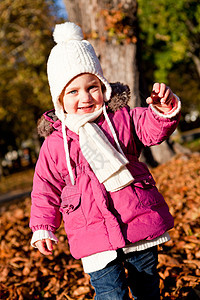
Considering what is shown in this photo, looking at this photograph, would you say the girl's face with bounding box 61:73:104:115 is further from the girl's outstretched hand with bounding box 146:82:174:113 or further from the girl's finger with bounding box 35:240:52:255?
the girl's finger with bounding box 35:240:52:255

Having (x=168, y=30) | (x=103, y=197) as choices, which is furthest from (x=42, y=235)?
(x=168, y=30)

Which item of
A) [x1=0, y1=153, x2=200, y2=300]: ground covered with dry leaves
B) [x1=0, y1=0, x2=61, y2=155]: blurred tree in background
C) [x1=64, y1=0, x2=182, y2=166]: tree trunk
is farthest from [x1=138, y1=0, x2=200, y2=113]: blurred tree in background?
[x1=0, y1=153, x2=200, y2=300]: ground covered with dry leaves

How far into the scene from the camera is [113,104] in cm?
204

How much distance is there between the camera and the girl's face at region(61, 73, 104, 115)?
78.7 inches

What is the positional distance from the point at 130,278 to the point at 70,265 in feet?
4.58

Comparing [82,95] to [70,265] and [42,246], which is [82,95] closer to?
[42,246]

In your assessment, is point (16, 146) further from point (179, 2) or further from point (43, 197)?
point (43, 197)

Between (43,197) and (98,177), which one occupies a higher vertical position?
(98,177)

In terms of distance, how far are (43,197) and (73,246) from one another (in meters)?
0.37

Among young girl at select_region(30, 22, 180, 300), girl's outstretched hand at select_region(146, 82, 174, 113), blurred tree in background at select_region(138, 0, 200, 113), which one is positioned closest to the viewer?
girl's outstretched hand at select_region(146, 82, 174, 113)

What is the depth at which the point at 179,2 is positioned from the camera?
14.4 metres

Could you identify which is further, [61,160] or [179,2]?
[179,2]

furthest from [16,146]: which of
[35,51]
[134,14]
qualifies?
[134,14]

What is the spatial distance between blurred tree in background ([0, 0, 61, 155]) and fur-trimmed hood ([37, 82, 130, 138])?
8929 millimetres
